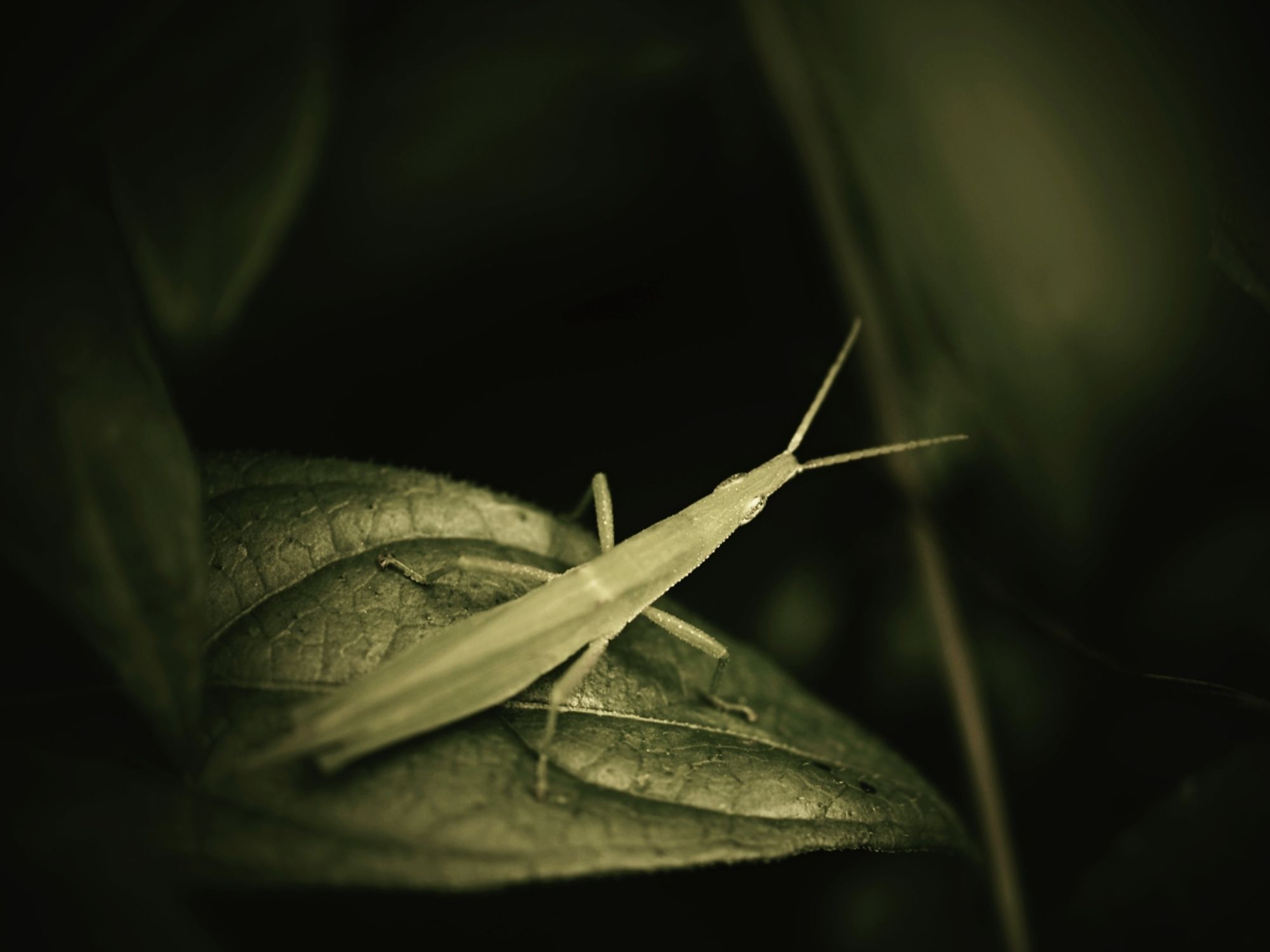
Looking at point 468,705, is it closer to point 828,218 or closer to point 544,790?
point 544,790

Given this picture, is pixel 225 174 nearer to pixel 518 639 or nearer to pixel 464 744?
pixel 518 639

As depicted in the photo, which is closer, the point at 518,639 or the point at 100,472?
the point at 100,472

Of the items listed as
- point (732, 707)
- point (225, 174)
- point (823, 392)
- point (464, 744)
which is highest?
point (225, 174)

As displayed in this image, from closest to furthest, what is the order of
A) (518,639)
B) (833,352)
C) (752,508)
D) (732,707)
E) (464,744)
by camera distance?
(464,744)
(518,639)
(732,707)
(752,508)
(833,352)

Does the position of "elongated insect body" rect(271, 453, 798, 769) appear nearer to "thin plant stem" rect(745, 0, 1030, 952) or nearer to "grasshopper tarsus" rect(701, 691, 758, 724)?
"grasshopper tarsus" rect(701, 691, 758, 724)

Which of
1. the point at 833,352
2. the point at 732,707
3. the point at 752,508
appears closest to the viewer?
the point at 732,707

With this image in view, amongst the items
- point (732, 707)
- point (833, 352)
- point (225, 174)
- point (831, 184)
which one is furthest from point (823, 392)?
point (225, 174)

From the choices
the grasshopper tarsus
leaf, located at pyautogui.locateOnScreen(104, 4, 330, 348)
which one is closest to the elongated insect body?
the grasshopper tarsus
